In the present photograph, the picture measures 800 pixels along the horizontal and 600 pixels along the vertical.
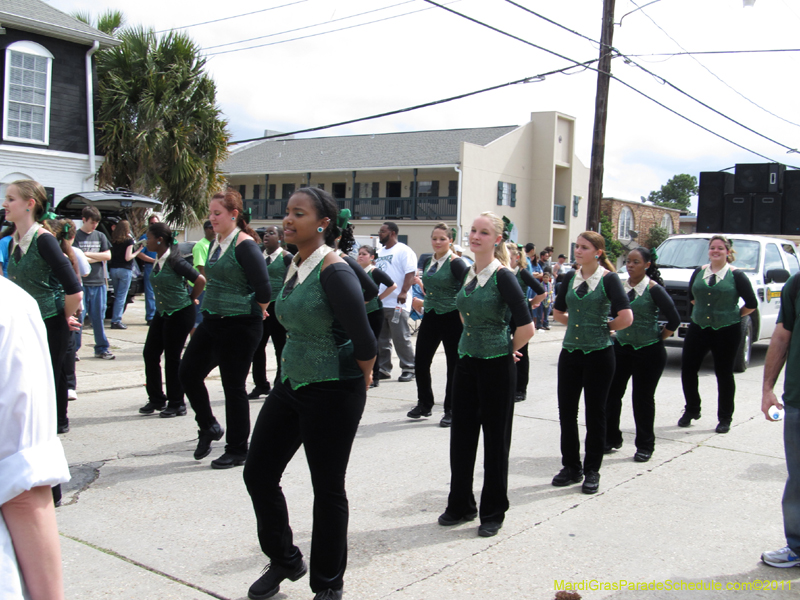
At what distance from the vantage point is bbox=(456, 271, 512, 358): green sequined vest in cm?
449

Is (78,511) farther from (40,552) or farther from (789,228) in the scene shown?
(789,228)

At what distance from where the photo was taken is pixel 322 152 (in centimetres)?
4056

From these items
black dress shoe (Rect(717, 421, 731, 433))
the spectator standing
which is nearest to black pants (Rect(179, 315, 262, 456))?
black dress shoe (Rect(717, 421, 731, 433))

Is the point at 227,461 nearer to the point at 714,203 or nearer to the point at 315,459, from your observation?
the point at 315,459

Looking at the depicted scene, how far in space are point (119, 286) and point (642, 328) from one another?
9.53 m

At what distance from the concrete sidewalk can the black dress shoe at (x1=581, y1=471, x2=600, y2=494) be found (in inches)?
3.6

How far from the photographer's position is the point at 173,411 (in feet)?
24.2

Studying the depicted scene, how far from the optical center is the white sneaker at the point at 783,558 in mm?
3939

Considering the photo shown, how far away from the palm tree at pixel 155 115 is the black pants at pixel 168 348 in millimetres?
12906

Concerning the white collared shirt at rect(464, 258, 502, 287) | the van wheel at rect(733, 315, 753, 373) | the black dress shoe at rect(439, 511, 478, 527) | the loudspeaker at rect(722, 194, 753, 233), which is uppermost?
the loudspeaker at rect(722, 194, 753, 233)

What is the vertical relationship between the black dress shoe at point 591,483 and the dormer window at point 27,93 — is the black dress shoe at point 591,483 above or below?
below

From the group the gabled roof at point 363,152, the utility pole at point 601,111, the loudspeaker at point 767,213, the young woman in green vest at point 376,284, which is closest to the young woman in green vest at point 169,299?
the young woman in green vest at point 376,284

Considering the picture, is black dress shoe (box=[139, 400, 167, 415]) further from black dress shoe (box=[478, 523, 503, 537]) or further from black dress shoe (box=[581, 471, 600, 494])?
black dress shoe (box=[581, 471, 600, 494])

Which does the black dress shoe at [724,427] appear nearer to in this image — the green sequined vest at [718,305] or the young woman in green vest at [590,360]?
the green sequined vest at [718,305]
